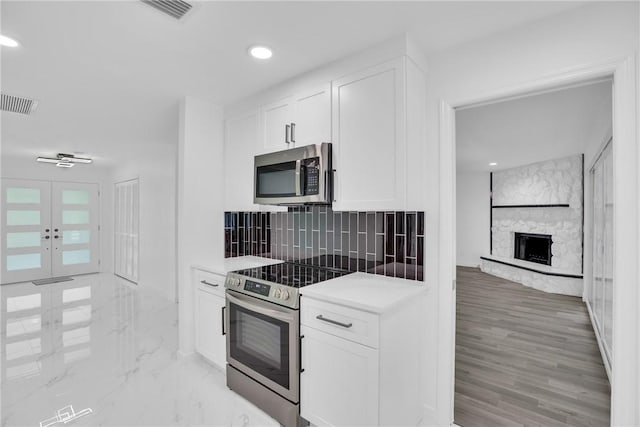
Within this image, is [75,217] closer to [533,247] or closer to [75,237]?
[75,237]

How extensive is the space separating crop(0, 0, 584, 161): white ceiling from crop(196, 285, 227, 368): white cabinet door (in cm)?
178

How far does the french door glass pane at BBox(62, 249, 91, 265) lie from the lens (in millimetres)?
6617

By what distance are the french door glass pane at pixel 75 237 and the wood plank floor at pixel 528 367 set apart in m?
7.69

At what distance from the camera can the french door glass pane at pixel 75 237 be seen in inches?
261

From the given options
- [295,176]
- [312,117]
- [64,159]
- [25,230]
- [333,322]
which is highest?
[64,159]

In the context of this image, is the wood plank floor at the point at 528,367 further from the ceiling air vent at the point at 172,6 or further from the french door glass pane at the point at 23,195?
the french door glass pane at the point at 23,195

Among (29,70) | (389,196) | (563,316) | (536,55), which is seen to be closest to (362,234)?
(389,196)

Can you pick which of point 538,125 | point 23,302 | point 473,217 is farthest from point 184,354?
point 473,217

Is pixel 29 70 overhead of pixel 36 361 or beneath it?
overhead

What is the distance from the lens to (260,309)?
2062mm

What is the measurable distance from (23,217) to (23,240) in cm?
46

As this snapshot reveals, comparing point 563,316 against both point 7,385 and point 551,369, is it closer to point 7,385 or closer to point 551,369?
point 551,369

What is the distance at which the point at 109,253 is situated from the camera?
7.11 metres

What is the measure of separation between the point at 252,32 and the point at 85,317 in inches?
167
